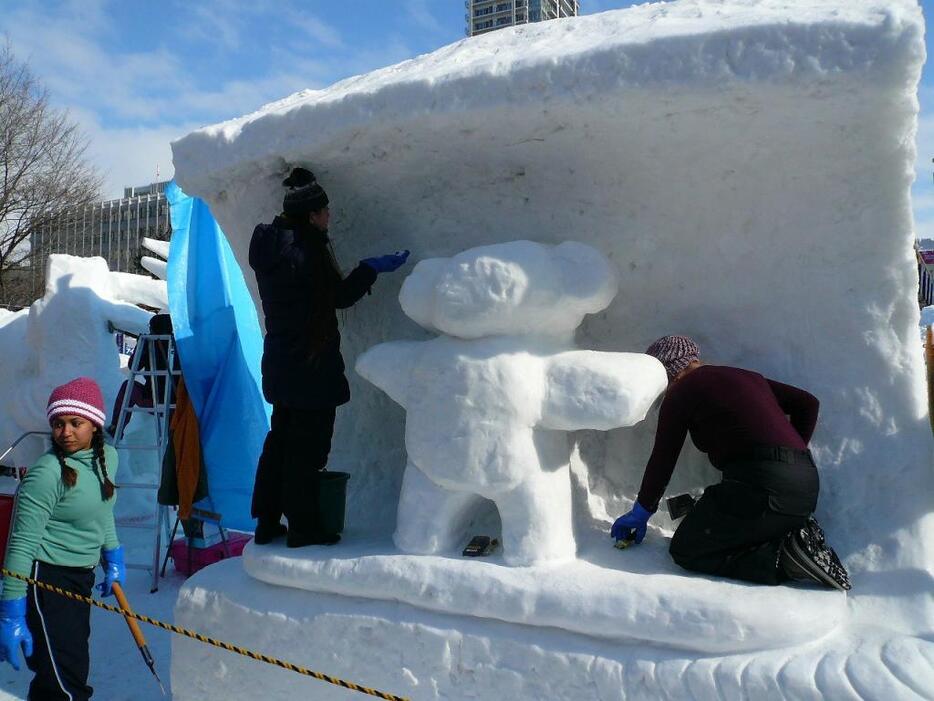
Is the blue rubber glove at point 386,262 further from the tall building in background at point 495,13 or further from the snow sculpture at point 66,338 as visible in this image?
the tall building in background at point 495,13

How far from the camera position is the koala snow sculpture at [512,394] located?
2236mm

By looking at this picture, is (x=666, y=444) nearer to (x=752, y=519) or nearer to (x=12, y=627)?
(x=752, y=519)

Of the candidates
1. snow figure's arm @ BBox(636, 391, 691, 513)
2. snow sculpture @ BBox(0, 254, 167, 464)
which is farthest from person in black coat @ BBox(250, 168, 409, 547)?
snow sculpture @ BBox(0, 254, 167, 464)

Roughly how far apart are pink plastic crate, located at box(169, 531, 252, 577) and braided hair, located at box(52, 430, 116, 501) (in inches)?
71.1

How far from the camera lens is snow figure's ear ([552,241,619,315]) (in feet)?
7.60

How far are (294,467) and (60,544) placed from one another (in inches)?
32.0

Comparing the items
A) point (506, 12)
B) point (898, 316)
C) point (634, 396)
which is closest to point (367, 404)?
point (634, 396)

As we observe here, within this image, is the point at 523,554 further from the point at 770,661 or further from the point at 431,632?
the point at 770,661

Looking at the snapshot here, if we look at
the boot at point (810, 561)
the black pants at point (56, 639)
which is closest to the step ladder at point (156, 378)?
the black pants at point (56, 639)

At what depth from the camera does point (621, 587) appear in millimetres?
2021

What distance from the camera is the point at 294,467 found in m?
2.63

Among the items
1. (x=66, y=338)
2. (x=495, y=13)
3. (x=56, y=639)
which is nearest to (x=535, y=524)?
(x=56, y=639)

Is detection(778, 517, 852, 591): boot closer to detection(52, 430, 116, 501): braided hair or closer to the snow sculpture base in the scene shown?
the snow sculpture base

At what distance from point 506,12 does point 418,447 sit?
129 feet
